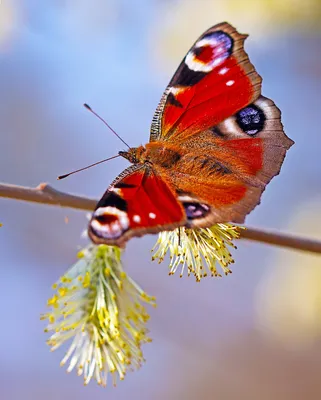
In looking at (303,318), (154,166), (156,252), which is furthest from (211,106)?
(303,318)

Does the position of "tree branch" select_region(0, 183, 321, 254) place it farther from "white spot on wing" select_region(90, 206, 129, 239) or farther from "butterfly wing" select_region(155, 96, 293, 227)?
"white spot on wing" select_region(90, 206, 129, 239)

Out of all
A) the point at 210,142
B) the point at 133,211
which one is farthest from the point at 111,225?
the point at 210,142

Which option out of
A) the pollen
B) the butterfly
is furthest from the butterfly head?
the pollen

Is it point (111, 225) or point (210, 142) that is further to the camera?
point (210, 142)

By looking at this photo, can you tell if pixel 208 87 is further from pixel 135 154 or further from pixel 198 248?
pixel 198 248

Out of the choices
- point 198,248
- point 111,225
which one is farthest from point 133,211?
point 198,248

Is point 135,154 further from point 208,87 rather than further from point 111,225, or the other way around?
point 111,225

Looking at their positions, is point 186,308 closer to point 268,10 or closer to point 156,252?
point 268,10

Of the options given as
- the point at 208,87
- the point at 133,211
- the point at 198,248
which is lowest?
the point at 198,248

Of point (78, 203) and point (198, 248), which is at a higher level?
point (78, 203)
